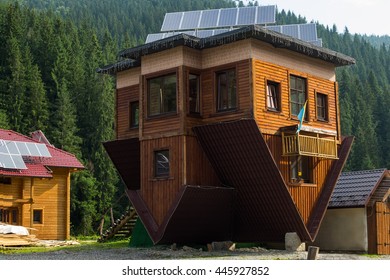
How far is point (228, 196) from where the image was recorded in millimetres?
28219

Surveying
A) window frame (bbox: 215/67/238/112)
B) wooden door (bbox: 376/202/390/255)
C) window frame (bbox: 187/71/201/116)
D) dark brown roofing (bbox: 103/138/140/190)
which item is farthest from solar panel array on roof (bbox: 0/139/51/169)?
wooden door (bbox: 376/202/390/255)

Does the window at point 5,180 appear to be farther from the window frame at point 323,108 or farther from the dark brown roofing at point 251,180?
the window frame at point 323,108

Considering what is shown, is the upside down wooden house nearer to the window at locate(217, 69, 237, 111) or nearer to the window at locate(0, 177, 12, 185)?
the window at locate(217, 69, 237, 111)

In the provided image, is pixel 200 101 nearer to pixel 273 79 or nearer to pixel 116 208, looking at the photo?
pixel 273 79

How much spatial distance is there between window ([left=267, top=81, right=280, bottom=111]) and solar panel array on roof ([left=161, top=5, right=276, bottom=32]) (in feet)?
12.2

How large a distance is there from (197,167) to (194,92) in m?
3.43

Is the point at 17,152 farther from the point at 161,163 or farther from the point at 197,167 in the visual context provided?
the point at 197,167

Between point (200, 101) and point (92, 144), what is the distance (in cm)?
5302

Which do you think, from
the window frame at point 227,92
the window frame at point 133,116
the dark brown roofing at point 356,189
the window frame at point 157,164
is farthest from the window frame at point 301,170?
the window frame at point 133,116

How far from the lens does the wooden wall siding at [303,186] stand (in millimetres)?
27469

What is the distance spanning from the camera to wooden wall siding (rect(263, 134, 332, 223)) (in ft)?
90.1

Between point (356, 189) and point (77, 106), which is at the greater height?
point (77, 106)

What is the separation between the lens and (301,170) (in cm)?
2916

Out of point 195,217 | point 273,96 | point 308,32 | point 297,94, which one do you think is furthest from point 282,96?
point 195,217
